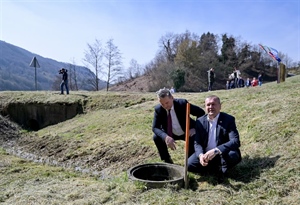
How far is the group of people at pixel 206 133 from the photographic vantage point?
362cm

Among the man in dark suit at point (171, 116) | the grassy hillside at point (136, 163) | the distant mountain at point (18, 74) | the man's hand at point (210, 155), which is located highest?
the distant mountain at point (18, 74)

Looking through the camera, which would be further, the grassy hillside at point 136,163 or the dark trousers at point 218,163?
the dark trousers at point 218,163

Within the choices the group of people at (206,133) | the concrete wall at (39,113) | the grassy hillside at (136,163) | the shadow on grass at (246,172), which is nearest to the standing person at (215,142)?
the group of people at (206,133)

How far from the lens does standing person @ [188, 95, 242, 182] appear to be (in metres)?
3.60

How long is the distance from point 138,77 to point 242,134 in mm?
46464

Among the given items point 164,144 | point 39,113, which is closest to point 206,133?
point 164,144

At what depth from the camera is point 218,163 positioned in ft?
12.5

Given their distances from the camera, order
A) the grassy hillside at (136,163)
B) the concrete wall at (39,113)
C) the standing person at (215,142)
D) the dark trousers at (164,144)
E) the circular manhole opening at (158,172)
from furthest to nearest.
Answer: the concrete wall at (39,113), the dark trousers at (164,144), the circular manhole opening at (158,172), the standing person at (215,142), the grassy hillside at (136,163)

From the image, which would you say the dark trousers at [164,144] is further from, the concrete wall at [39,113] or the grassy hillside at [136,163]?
the concrete wall at [39,113]

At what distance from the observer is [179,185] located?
374cm

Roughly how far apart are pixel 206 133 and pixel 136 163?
2513mm

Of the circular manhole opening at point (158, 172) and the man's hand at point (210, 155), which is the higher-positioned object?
the man's hand at point (210, 155)

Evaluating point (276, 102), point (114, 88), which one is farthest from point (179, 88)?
point (276, 102)

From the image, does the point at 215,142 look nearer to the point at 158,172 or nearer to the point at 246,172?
the point at 246,172
